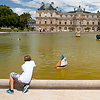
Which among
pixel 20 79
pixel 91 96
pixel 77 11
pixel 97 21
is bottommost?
pixel 91 96

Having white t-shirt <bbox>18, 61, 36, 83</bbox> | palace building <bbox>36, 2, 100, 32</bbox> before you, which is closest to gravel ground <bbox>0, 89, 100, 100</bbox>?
white t-shirt <bbox>18, 61, 36, 83</bbox>

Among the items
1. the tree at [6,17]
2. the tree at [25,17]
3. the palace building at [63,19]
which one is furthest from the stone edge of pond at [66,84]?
the palace building at [63,19]

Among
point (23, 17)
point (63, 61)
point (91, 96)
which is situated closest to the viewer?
point (91, 96)

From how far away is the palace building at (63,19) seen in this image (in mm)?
93312

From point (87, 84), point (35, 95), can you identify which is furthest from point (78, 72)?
point (35, 95)

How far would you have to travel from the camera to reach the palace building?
93312 millimetres

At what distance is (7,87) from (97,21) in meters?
99.2

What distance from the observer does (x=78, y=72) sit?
673cm

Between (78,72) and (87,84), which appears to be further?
(78,72)

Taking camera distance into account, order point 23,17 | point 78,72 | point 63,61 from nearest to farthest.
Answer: point 78,72 → point 63,61 → point 23,17

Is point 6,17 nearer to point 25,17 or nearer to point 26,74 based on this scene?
point 25,17

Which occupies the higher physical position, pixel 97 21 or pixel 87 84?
pixel 97 21

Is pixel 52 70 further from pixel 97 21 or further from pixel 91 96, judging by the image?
pixel 97 21

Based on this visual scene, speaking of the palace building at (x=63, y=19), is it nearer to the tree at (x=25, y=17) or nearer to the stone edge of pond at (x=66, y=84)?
the tree at (x=25, y=17)
